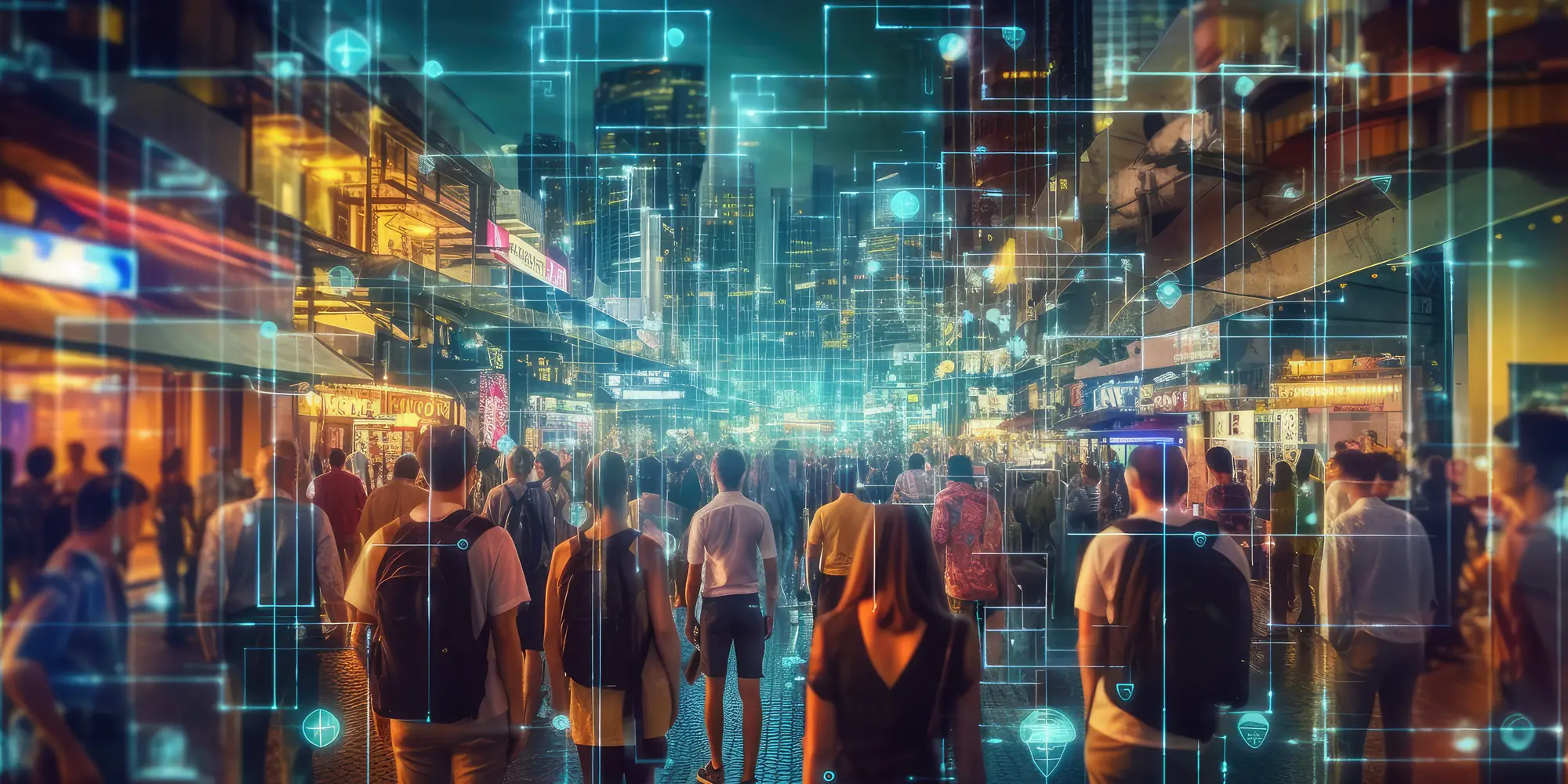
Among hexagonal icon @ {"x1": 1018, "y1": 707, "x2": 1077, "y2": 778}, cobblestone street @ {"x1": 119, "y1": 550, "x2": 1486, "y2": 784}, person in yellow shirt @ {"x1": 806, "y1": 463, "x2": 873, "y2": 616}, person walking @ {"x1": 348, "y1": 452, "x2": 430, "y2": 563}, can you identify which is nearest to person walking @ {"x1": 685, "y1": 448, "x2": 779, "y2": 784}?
cobblestone street @ {"x1": 119, "y1": 550, "x2": 1486, "y2": 784}

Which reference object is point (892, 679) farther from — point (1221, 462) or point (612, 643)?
point (1221, 462)

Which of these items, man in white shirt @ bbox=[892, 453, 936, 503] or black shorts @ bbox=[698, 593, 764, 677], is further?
man in white shirt @ bbox=[892, 453, 936, 503]

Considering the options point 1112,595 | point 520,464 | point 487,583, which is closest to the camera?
point 1112,595

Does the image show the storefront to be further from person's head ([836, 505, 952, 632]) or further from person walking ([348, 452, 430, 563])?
person's head ([836, 505, 952, 632])

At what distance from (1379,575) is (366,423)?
13710 millimetres

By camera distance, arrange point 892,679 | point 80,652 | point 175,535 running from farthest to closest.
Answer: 1. point 175,535
2. point 80,652
3. point 892,679

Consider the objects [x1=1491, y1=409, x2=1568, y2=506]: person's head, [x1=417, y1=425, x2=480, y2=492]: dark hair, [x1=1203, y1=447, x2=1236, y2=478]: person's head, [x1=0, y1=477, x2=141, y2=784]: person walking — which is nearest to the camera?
[x1=417, y1=425, x2=480, y2=492]: dark hair

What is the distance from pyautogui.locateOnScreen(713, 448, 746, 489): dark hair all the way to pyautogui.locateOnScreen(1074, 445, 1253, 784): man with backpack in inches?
103

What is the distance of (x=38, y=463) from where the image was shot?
14.3 feet

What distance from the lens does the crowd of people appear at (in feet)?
8.32

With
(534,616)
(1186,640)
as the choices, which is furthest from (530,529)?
(1186,640)

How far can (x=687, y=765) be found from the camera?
4.94m

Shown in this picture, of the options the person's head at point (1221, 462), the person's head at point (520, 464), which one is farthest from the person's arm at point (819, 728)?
the person's head at point (1221, 462)

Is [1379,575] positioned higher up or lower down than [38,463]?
lower down
